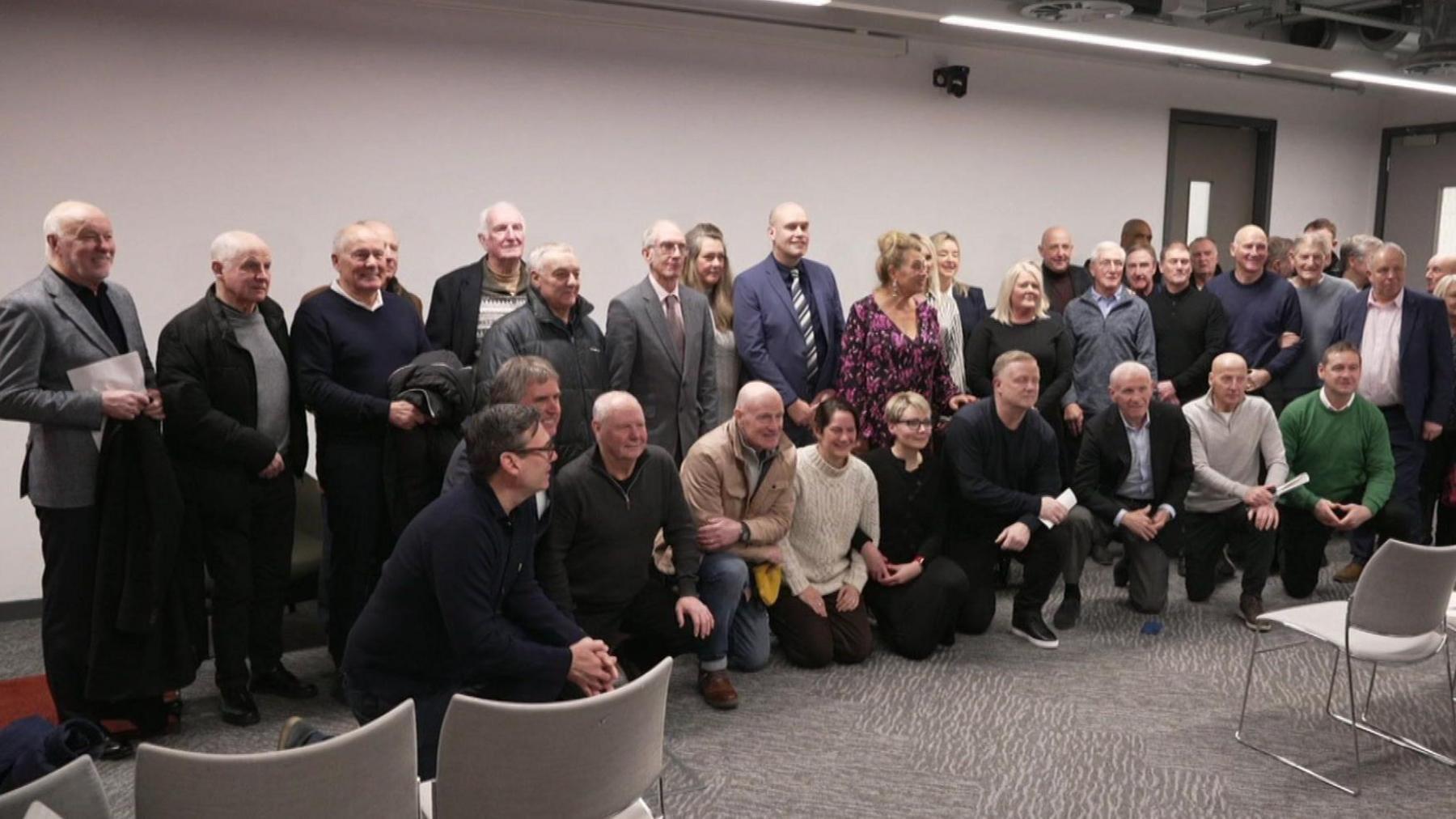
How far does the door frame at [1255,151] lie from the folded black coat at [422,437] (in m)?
5.51

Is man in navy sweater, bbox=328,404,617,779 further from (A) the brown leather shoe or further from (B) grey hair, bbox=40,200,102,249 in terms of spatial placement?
(B) grey hair, bbox=40,200,102,249

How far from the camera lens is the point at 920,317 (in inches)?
186

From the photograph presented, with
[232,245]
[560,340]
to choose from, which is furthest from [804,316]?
[232,245]

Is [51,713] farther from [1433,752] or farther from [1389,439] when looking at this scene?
[1389,439]

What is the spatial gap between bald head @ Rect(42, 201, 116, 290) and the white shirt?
199 inches

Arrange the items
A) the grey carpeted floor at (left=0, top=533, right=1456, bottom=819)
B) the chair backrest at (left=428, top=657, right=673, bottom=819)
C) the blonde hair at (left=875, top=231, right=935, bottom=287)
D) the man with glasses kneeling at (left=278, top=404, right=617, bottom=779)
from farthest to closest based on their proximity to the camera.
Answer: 1. the blonde hair at (left=875, top=231, right=935, bottom=287)
2. the grey carpeted floor at (left=0, top=533, right=1456, bottom=819)
3. the man with glasses kneeling at (left=278, top=404, right=617, bottom=779)
4. the chair backrest at (left=428, top=657, right=673, bottom=819)

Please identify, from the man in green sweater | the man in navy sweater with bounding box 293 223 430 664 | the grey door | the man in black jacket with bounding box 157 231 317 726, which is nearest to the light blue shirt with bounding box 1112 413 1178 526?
the man in green sweater

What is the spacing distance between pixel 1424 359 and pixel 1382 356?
0.55 feet

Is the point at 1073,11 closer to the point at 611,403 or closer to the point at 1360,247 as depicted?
the point at 1360,247

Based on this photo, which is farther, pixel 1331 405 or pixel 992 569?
pixel 1331 405

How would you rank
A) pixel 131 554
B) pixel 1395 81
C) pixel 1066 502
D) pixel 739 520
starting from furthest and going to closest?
pixel 1395 81 → pixel 1066 502 → pixel 739 520 → pixel 131 554

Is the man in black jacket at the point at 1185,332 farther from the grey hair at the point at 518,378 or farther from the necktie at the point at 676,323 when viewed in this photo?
the grey hair at the point at 518,378

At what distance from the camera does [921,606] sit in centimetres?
427

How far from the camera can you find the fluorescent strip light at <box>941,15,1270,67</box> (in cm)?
552
